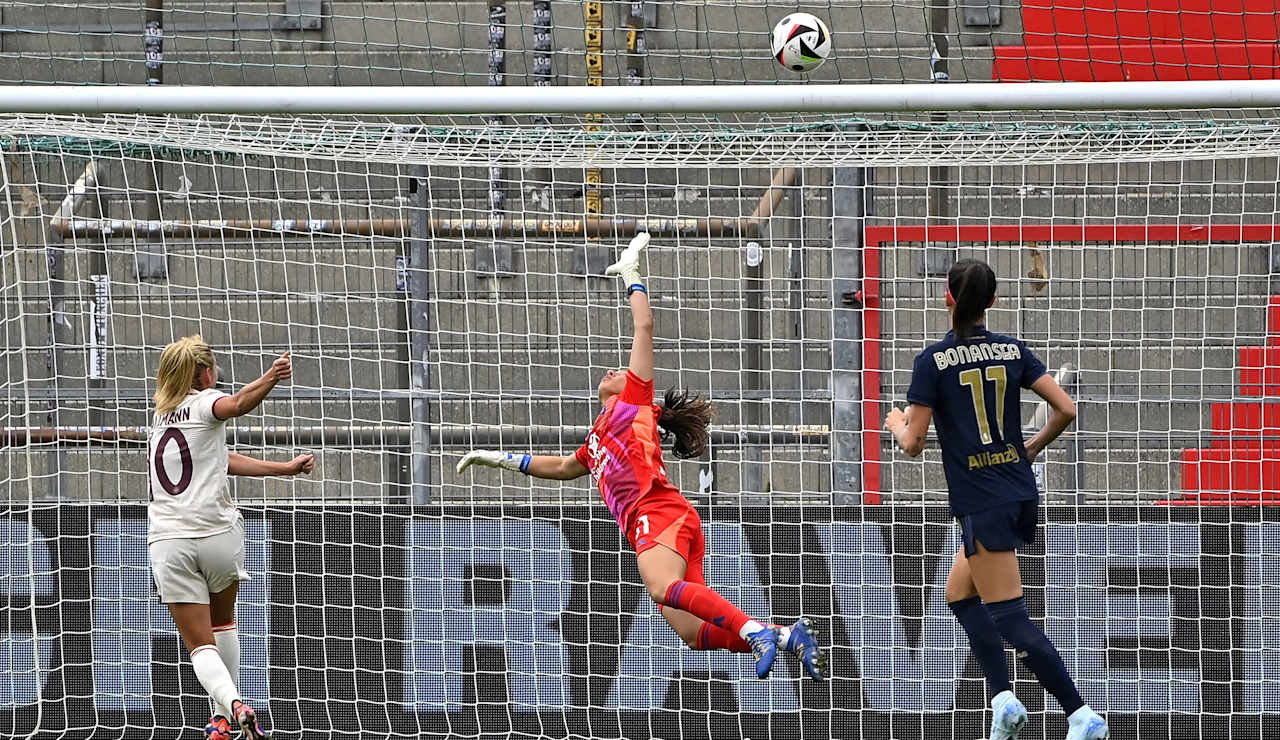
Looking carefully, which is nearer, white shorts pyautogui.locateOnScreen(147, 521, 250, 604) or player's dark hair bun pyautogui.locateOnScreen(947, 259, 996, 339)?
player's dark hair bun pyautogui.locateOnScreen(947, 259, 996, 339)

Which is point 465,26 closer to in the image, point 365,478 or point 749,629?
point 365,478

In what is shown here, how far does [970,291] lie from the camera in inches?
198

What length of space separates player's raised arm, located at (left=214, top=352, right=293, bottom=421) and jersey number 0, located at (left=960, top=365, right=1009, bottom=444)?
8.22 ft

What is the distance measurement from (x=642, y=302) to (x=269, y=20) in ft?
17.0

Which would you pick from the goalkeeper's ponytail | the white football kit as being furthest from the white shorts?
the goalkeeper's ponytail

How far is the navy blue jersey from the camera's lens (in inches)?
199

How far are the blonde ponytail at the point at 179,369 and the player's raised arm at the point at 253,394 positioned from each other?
0.64 feet

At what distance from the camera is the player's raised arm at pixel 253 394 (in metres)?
5.54

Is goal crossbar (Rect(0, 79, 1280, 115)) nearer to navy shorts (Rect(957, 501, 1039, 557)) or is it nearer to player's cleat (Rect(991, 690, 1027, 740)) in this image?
navy shorts (Rect(957, 501, 1039, 557))

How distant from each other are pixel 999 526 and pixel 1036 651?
0.46 m

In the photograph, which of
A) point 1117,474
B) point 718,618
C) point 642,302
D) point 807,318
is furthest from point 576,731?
point 1117,474

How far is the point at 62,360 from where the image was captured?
9727mm

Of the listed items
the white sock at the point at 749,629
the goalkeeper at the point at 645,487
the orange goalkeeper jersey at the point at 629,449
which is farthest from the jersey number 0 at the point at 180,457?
the white sock at the point at 749,629

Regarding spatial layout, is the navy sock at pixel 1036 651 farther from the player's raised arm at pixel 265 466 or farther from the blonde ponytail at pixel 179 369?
the blonde ponytail at pixel 179 369
